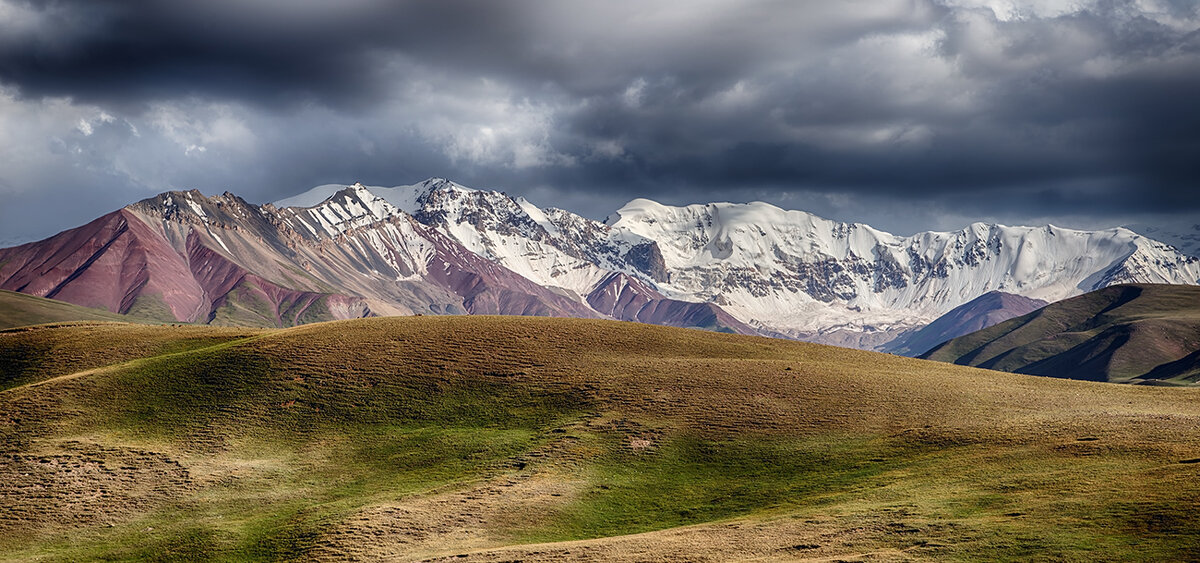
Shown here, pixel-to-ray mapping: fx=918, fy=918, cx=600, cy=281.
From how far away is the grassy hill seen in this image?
52.4 m

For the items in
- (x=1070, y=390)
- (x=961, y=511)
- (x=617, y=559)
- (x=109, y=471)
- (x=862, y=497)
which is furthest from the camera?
(x=1070, y=390)

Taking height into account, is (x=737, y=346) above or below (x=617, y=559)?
above

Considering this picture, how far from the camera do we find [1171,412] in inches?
3132

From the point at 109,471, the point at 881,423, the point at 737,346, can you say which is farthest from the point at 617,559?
the point at 737,346

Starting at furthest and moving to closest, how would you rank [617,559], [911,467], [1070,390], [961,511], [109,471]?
[1070,390] → [109,471] → [911,467] → [961,511] → [617,559]

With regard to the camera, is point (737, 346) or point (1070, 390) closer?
point (1070, 390)

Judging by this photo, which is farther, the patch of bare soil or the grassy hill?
the patch of bare soil

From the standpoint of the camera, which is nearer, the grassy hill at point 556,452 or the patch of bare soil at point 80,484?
the grassy hill at point 556,452

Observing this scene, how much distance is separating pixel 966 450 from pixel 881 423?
38.7 feet

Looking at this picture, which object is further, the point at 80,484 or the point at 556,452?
the point at 556,452

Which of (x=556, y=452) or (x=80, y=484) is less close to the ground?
→ (x=556, y=452)

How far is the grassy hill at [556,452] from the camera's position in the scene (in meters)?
52.4

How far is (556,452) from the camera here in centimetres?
7688

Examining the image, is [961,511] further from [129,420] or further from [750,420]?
[129,420]
